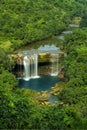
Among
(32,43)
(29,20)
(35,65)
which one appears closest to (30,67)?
(35,65)

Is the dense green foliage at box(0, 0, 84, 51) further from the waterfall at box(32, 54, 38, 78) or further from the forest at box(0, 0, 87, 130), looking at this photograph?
the waterfall at box(32, 54, 38, 78)

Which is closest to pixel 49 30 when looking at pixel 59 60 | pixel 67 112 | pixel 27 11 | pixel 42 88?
pixel 27 11

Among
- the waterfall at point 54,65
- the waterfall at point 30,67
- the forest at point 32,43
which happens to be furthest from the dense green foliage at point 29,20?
the waterfall at point 54,65

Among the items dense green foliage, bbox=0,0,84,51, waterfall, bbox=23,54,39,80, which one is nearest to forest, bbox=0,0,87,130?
dense green foliage, bbox=0,0,84,51

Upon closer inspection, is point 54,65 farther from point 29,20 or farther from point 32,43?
point 29,20

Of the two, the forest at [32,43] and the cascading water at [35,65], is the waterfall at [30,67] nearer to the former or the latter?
the cascading water at [35,65]

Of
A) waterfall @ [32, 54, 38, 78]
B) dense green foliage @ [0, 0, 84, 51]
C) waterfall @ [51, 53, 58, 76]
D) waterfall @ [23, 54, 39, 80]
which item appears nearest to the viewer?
waterfall @ [23, 54, 39, 80]

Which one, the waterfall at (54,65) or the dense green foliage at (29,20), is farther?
the dense green foliage at (29,20)

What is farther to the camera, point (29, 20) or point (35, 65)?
point (29, 20)

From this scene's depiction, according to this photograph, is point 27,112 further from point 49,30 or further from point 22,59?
point 49,30
